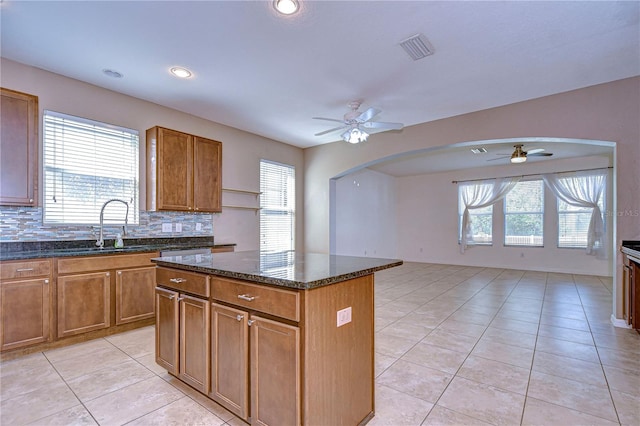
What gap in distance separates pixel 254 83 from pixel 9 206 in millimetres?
2784

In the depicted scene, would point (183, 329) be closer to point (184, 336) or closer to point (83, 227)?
point (184, 336)

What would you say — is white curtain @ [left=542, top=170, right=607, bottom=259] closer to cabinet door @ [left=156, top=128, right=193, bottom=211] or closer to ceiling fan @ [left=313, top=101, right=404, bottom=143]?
ceiling fan @ [left=313, top=101, right=404, bottom=143]

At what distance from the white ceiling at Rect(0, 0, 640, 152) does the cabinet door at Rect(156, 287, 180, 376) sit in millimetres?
2199

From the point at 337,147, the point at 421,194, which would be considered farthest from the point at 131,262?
the point at 421,194

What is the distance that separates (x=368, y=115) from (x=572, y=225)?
677 cm

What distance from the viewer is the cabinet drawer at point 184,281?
1.94m

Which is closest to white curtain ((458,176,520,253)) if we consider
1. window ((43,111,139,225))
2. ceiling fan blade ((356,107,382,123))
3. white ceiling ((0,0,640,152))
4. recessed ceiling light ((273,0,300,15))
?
white ceiling ((0,0,640,152))

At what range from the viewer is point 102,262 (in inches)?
124

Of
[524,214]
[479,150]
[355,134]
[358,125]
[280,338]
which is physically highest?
[479,150]

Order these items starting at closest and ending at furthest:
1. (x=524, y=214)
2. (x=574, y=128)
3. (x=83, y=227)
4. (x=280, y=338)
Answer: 1. (x=280, y=338)
2. (x=83, y=227)
3. (x=574, y=128)
4. (x=524, y=214)

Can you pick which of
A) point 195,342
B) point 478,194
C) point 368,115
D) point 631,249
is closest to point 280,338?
point 195,342

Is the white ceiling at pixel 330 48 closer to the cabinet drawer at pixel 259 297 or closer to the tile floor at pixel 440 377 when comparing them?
the cabinet drawer at pixel 259 297

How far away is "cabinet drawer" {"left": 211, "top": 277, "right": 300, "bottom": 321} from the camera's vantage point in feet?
4.80

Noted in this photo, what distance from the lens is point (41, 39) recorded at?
2.72 metres
